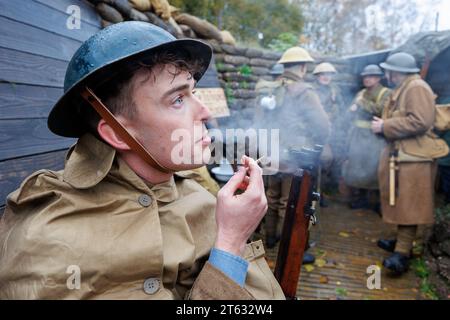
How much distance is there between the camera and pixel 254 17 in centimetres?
1497

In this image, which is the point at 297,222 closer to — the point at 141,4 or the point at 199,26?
the point at 141,4

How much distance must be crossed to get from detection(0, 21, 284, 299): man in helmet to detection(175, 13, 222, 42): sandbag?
20.5 feet

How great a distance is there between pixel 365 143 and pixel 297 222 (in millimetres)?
4621

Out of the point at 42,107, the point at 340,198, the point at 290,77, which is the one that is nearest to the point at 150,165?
the point at 42,107

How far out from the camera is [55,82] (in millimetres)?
2744

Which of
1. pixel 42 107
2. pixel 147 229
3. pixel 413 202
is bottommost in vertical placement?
pixel 413 202

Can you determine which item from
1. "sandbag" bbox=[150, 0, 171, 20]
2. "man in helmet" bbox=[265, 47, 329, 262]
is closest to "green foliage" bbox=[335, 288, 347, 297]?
"man in helmet" bbox=[265, 47, 329, 262]

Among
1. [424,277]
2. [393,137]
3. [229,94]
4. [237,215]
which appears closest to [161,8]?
[229,94]

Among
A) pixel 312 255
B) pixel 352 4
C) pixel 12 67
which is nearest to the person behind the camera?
pixel 12 67

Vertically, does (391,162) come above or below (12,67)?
below

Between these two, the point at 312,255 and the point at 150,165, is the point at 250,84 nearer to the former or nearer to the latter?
the point at 312,255

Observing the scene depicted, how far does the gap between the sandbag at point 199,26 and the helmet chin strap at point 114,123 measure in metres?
6.41

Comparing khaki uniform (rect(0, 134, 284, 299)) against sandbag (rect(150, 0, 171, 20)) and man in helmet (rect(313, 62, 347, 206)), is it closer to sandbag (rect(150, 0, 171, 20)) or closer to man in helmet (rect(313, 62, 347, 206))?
sandbag (rect(150, 0, 171, 20))
